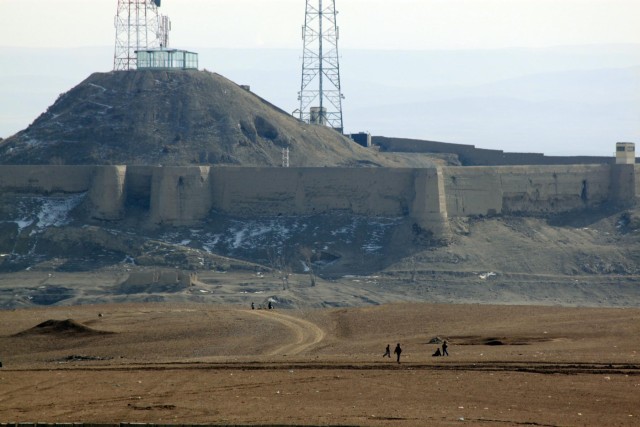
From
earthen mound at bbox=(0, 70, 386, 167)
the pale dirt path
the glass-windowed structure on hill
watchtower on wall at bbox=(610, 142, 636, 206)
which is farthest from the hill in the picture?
the pale dirt path

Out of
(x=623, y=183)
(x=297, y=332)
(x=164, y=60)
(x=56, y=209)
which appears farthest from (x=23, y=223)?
(x=623, y=183)

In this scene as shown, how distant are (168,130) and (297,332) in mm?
27084

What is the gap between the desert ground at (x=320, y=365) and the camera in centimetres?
3572

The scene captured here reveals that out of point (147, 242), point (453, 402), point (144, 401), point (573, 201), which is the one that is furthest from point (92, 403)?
point (573, 201)

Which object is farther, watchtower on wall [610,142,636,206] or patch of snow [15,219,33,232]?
watchtower on wall [610,142,636,206]

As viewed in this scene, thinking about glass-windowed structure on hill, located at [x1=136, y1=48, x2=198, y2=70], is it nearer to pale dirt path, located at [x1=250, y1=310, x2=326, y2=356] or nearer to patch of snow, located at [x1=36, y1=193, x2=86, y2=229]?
patch of snow, located at [x1=36, y1=193, x2=86, y2=229]

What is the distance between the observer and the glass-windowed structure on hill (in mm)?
80938

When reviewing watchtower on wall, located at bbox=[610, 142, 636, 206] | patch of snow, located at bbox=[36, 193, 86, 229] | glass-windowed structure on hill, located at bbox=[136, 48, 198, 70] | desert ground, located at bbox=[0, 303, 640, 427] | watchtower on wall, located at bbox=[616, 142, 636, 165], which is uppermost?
glass-windowed structure on hill, located at bbox=[136, 48, 198, 70]

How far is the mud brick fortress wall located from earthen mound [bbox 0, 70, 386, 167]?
347cm

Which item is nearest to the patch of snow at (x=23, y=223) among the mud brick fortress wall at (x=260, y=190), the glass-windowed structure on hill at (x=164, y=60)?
the mud brick fortress wall at (x=260, y=190)

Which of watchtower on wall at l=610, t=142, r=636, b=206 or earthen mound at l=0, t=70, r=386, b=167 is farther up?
earthen mound at l=0, t=70, r=386, b=167

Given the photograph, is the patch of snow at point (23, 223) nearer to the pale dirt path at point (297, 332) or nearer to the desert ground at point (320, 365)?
the desert ground at point (320, 365)

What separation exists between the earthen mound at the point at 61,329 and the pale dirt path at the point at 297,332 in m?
5.69

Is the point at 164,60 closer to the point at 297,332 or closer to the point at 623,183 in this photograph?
the point at 623,183
